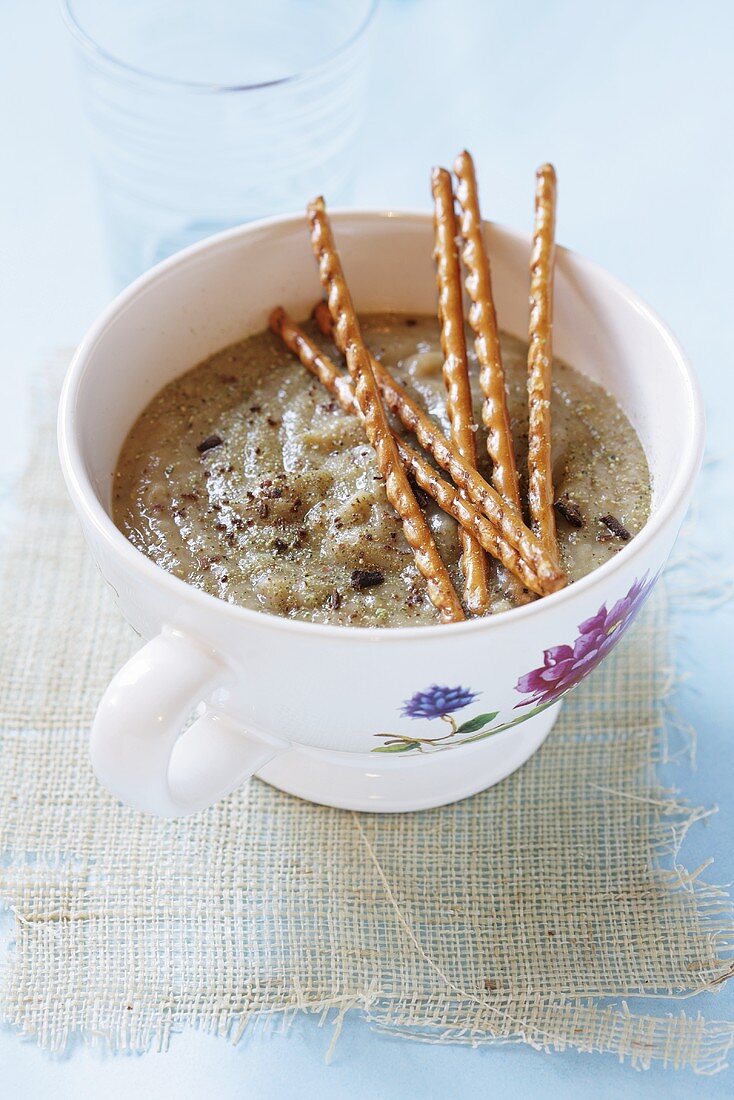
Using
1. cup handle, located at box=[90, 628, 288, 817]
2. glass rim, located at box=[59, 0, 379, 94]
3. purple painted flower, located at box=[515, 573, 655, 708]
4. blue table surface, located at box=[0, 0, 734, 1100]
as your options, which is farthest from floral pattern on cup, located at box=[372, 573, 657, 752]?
glass rim, located at box=[59, 0, 379, 94]

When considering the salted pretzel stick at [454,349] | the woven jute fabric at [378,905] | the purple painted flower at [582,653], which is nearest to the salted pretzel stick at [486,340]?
the salted pretzel stick at [454,349]

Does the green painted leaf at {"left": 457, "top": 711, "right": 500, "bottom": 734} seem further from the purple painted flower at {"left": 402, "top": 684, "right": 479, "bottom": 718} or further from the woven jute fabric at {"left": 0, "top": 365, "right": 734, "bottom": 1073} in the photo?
the woven jute fabric at {"left": 0, "top": 365, "right": 734, "bottom": 1073}

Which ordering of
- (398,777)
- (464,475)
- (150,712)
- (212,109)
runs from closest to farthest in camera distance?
1. (150,712)
2. (464,475)
3. (398,777)
4. (212,109)

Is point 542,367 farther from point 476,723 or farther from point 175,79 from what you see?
point 175,79

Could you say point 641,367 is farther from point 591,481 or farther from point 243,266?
point 243,266

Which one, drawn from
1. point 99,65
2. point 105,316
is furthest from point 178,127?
point 105,316

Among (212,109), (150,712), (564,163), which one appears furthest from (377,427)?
(564,163)
